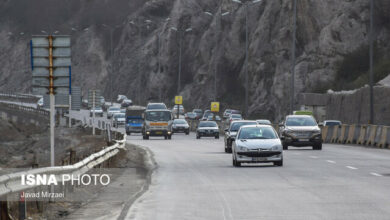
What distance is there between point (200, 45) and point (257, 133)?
10128 centimetres

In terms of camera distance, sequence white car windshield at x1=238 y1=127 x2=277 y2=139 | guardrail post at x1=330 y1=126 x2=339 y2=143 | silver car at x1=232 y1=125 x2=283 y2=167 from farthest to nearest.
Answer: guardrail post at x1=330 y1=126 x2=339 y2=143, white car windshield at x1=238 y1=127 x2=277 y2=139, silver car at x1=232 y1=125 x2=283 y2=167

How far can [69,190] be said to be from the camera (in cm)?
1802

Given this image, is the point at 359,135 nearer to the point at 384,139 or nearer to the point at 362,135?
the point at 362,135

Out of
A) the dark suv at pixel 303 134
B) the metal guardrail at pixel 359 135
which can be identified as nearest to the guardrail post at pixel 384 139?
the metal guardrail at pixel 359 135

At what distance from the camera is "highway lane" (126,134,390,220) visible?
1422cm

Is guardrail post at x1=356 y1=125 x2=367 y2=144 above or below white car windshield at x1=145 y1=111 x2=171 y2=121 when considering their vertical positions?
below

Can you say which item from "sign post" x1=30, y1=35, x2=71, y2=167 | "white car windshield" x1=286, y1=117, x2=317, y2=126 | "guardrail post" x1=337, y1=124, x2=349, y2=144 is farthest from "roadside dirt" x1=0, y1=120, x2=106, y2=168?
"sign post" x1=30, y1=35, x2=71, y2=167

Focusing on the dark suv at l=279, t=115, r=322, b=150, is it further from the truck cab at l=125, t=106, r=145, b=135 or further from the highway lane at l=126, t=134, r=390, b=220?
the truck cab at l=125, t=106, r=145, b=135

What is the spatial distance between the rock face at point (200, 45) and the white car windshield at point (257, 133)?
54410mm

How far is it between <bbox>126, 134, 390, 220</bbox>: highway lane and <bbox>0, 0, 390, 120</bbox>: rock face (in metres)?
58.4

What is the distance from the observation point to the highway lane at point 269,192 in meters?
14.2

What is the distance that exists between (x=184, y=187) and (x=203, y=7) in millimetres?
122751

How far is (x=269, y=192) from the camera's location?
60.2 feet

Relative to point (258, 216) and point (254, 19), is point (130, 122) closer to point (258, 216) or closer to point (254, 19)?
point (254, 19)
